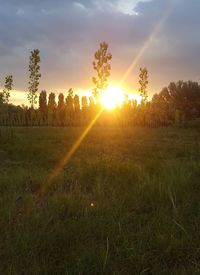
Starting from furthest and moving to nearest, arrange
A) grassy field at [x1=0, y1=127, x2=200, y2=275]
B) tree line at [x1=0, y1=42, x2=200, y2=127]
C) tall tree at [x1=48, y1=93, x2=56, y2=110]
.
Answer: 1. tall tree at [x1=48, y1=93, x2=56, y2=110]
2. tree line at [x1=0, y1=42, x2=200, y2=127]
3. grassy field at [x1=0, y1=127, x2=200, y2=275]

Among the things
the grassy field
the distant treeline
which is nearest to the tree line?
the distant treeline

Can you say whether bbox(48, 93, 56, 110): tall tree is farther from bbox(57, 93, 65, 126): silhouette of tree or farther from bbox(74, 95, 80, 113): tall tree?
bbox(74, 95, 80, 113): tall tree

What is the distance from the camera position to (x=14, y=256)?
3.85m

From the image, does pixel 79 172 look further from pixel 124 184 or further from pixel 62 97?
pixel 62 97

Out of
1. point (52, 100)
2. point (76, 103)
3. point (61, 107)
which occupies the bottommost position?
point (61, 107)

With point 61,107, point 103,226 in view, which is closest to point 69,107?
point 61,107

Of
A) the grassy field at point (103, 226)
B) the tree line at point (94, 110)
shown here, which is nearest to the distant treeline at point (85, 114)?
the tree line at point (94, 110)

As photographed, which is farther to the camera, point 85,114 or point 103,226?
point 85,114

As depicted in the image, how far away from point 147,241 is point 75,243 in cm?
77

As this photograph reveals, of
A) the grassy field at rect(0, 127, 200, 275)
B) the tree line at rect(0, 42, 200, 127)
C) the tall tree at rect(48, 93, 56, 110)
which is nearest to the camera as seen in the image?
the grassy field at rect(0, 127, 200, 275)

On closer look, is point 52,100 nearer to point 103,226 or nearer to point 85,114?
point 85,114

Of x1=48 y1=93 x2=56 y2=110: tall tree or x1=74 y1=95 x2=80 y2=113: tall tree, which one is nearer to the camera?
x1=74 y1=95 x2=80 y2=113: tall tree

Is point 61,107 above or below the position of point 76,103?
below

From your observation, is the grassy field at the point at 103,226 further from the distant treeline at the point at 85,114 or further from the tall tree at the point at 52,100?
the tall tree at the point at 52,100
